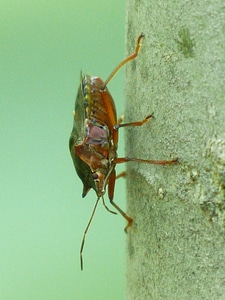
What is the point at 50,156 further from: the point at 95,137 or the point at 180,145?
the point at 180,145

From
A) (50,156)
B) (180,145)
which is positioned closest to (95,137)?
(180,145)

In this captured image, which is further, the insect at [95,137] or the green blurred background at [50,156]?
the green blurred background at [50,156]

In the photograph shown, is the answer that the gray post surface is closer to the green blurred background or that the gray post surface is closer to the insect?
the insect

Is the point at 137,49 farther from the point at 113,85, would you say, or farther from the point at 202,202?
the point at 113,85

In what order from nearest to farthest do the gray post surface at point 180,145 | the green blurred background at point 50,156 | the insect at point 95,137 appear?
1. the gray post surface at point 180,145
2. the insect at point 95,137
3. the green blurred background at point 50,156

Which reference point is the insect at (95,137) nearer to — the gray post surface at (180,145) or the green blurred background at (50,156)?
the gray post surface at (180,145)

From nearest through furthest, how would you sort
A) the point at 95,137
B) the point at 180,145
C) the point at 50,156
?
the point at 180,145
the point at 95,137
the point at 50,156

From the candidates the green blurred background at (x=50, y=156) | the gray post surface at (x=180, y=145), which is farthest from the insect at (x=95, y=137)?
the green blurred background at (x=50, y=156)
